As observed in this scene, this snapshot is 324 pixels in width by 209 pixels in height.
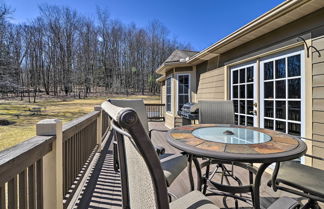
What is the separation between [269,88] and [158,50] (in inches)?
1035

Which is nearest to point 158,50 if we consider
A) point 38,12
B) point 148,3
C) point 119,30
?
point 119,30

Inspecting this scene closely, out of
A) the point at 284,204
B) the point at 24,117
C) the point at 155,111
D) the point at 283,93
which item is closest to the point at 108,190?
the point at 284,204

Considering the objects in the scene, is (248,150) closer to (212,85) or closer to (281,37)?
(281,37)

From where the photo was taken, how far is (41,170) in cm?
129

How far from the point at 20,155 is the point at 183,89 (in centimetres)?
583

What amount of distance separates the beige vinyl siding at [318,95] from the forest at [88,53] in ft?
84.1

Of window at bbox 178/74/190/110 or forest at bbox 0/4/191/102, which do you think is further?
forest at bbox 0/4/191/102

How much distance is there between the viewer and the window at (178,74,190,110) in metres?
6.40

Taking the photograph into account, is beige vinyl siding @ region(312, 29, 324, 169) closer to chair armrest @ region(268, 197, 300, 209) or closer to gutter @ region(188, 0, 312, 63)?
gutter @ region(188, 0, 312, 63)

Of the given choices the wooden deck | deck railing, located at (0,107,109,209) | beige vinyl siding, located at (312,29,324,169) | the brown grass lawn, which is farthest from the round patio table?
the brown grass lawn

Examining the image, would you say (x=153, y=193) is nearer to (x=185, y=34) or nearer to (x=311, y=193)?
(x=311, y=193)

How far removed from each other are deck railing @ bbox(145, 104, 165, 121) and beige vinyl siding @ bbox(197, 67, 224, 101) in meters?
3.93

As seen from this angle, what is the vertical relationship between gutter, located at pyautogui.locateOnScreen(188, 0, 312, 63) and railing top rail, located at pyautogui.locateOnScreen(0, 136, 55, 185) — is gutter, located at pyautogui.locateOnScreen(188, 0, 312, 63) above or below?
above

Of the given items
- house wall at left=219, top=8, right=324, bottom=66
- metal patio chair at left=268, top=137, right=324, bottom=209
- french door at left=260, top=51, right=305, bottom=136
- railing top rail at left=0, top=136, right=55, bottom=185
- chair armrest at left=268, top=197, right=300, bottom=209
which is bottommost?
metal patio chair at left=268, top=137, right=324, bottom=209
